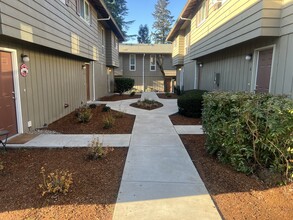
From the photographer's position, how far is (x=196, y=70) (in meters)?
15.1

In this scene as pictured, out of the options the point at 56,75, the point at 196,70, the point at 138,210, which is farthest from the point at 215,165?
the point at 196,70

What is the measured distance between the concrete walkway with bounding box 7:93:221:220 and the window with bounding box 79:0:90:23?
6.95 metres

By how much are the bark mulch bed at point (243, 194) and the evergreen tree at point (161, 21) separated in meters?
49.1

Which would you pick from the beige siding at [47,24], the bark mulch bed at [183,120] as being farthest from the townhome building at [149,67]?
the bark mulch bed at [183,120]

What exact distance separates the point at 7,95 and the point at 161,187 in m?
4.54

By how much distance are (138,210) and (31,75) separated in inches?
215

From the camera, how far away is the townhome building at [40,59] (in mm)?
5293

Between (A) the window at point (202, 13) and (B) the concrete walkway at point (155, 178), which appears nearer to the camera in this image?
(B) the concrete walkway at point (155, 178)

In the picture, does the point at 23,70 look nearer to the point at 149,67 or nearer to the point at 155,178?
the point at 155,178

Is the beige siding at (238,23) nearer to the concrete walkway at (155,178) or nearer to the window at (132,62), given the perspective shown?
the concrete walkway at (155,178)

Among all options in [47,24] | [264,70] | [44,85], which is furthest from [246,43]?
[44,85]

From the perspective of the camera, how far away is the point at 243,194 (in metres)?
3.23

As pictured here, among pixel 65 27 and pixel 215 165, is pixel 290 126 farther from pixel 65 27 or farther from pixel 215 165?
pixel 65 27

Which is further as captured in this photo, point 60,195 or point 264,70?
point 264,70
